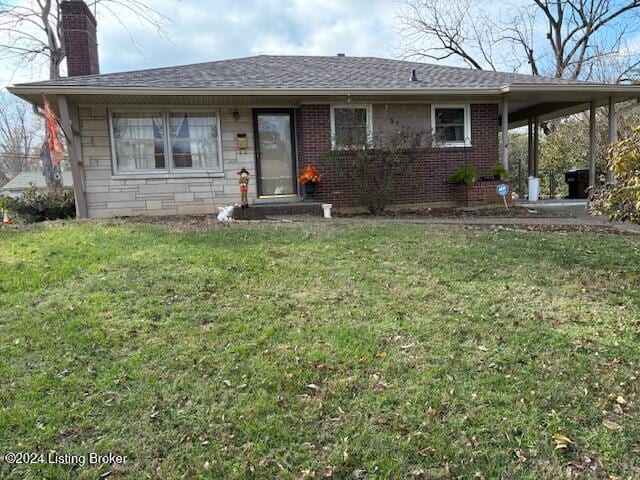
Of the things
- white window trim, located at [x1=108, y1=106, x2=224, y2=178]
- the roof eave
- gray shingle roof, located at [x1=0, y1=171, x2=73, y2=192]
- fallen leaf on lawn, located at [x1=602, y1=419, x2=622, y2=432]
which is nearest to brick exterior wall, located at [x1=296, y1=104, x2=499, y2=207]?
the roof eave

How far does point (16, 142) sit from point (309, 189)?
134 feet

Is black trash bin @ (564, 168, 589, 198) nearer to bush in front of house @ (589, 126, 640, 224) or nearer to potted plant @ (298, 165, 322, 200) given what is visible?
potted plant @ (298, 165, 322, 200)

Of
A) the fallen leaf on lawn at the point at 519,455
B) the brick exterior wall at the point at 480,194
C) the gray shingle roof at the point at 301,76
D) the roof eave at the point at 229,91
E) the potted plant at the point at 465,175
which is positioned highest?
the gray shingle roof at the point at 301,76

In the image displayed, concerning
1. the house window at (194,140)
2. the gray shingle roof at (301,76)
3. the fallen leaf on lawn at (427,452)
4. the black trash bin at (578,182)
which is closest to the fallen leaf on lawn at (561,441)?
the fallen leaf on lawn at (427,452)

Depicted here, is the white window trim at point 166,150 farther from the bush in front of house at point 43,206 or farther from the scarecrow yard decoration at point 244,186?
the bush in front of house at point 43,206

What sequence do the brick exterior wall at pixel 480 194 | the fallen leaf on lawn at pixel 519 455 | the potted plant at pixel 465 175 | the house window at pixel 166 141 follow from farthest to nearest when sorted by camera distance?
the brick exterior wall at pixel 480 194 < the potted plant at pixel 465 175 < the house window at pixel 166 141 < the fallen leaf on lawn at pixel 519 455

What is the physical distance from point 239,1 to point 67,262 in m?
12.6

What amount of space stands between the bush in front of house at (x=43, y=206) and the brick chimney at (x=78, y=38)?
291 centimetres

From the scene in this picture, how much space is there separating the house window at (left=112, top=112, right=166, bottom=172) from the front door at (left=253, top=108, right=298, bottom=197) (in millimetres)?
2131

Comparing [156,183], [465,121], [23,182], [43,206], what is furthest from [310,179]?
[23,182]

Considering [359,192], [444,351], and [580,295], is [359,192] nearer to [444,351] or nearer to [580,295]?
[580,295]

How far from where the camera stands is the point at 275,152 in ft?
36.2

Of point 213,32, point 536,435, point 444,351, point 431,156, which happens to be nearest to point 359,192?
point 431,156

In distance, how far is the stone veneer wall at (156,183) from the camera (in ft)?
33.2
